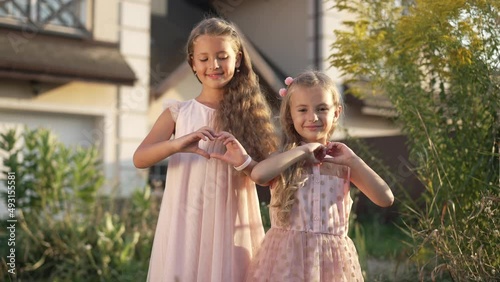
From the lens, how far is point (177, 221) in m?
2.72

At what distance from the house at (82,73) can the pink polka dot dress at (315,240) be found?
4.78 metres

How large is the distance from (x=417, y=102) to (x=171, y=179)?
1.51 meters

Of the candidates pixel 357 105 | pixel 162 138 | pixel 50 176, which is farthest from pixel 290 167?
pixel 357 105

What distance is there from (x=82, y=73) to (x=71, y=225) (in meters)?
2.70

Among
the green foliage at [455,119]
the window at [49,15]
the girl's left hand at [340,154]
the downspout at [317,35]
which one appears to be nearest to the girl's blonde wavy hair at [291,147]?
the girl's left hand at [340,154]

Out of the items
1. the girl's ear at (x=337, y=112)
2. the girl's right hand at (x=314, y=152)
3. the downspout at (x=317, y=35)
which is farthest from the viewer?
the downspout at (x=317, y=35)

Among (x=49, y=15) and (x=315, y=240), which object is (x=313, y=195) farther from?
(x=49, y=15)

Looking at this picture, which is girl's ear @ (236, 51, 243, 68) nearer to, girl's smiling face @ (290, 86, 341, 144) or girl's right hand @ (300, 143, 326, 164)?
girl's smiling face @ (290, 86, 341, 144)

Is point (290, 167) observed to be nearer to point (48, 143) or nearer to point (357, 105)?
point (48, 143)

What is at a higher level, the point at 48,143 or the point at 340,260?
the point at 48,143

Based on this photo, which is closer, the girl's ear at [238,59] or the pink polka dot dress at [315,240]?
the pink polka dot dress at [315,240]

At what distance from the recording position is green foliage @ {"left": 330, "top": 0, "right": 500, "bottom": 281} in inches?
115

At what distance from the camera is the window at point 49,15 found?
7324mm

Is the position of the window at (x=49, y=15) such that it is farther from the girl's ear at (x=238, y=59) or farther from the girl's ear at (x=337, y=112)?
the girl's ear at (x=337, y=112)
